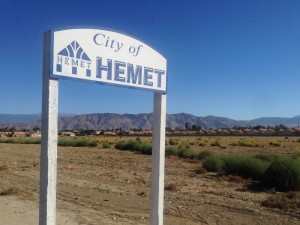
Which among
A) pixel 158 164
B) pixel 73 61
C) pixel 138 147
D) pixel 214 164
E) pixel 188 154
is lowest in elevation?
pixel 138 147

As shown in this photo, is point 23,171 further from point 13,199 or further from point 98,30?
point 98,30

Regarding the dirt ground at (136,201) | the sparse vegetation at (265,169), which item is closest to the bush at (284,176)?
the sparse vegetation at (265,169)

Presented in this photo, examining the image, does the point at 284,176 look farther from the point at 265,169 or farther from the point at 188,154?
the point at 188,154

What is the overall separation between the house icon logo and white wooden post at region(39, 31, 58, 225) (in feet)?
0.56

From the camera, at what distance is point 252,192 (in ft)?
48.1

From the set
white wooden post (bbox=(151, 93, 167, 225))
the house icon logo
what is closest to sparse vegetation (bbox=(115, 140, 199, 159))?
white wooden post (bbox=(151, 93, 167, 225))

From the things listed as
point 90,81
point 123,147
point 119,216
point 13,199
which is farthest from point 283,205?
point 123,147

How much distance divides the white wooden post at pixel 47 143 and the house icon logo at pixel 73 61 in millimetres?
172

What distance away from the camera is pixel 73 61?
200 inches

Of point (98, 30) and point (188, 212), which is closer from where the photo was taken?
point (98, 30)

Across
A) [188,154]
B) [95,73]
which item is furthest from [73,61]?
[188,154]

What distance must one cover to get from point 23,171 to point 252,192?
448 inches

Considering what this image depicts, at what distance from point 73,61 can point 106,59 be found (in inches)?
22.8

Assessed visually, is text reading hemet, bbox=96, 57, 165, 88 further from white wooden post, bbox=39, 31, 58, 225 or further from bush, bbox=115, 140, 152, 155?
bush, bbox=115, 140, 152, 155
